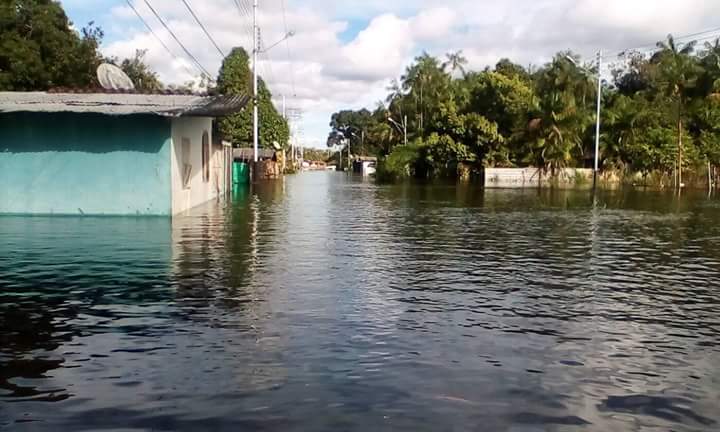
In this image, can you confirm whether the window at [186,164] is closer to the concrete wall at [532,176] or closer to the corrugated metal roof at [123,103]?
the corrugated metal roof at [123,103]

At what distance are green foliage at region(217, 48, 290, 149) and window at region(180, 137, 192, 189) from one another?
37365 millimetres

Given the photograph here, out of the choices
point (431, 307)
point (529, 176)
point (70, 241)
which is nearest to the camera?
point (431, 307)

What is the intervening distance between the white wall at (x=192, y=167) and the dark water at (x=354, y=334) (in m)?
4.35

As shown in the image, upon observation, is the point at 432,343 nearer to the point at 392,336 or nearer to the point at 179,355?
the point at 392,336

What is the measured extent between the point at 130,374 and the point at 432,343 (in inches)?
117

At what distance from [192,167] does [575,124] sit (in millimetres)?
37011

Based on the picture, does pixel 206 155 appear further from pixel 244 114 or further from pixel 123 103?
pixel 244 114

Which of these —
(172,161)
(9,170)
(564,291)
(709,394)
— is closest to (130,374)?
(709,394)

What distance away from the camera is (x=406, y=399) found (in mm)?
5730

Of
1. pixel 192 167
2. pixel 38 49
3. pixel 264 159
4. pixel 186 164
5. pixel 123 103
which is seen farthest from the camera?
pixel 264 159

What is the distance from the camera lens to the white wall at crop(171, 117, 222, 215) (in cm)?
1998

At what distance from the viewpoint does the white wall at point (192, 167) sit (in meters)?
20.0

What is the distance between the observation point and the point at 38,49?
129ft

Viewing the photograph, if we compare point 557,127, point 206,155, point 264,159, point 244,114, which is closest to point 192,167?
point 206,155
